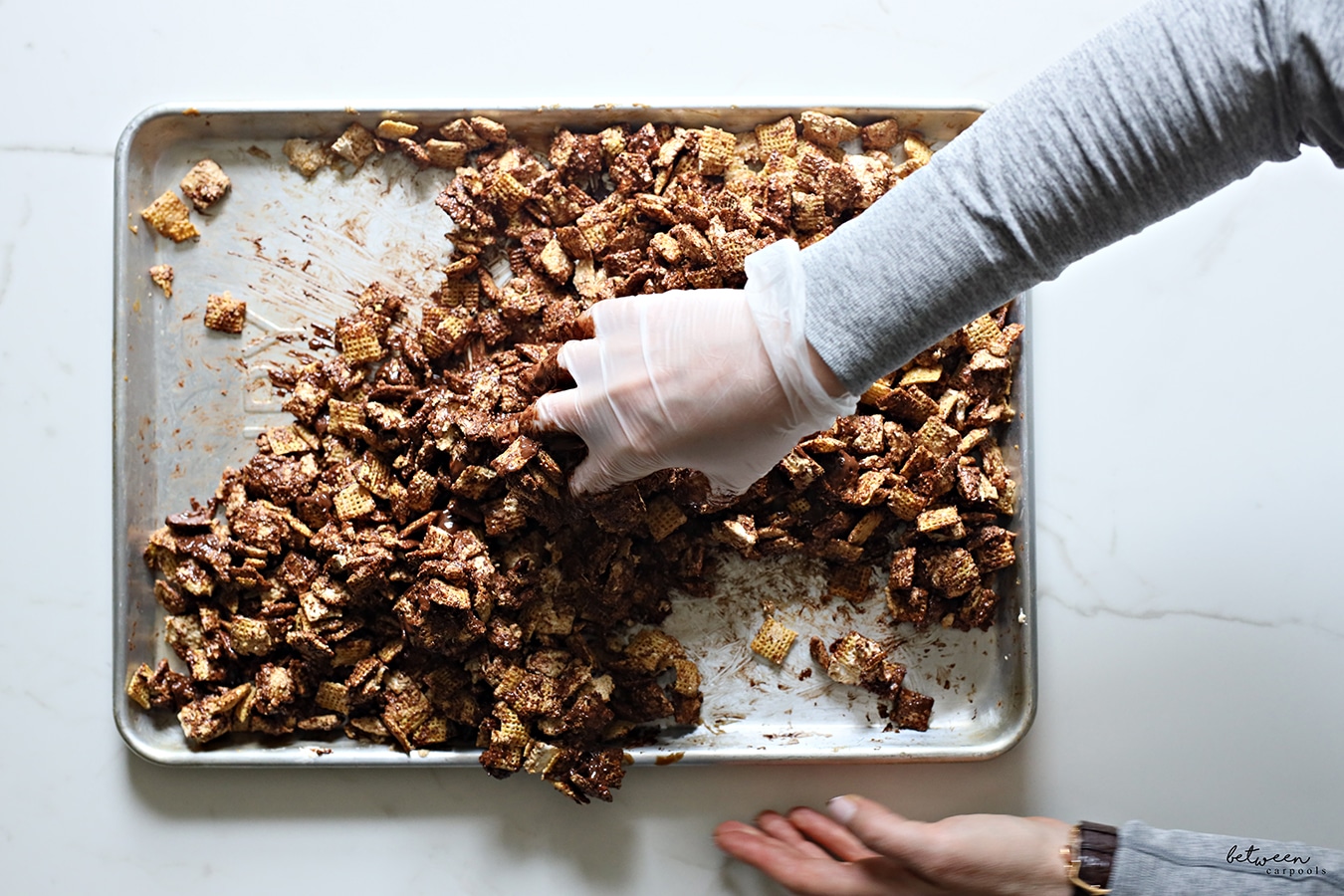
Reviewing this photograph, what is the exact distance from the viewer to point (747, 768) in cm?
143

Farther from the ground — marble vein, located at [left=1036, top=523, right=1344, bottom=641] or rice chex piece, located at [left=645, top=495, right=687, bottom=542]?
rice chex piece, located at [left=645, top=495, right=687, bottom=542]

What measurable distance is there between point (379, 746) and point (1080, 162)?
1.18 metres

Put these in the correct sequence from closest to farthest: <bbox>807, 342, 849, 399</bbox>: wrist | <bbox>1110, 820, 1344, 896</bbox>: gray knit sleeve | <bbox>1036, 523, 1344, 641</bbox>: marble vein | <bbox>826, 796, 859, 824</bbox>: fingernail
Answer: <bbox>807, 342, 849, 399</bbox>: wrist
<bbox>1110, 820, 1344, 896</bbox>: gray knit sleeve
<bbox>826, 796, 859, 824</bbox>: fingernail
<bbox>1036, 523, 1344, 641</bbox>: marble vein

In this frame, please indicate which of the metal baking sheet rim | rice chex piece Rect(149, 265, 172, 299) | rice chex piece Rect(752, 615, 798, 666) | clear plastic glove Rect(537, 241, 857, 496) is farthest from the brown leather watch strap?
rice chex piece Rect(149, 265, 172, 299)

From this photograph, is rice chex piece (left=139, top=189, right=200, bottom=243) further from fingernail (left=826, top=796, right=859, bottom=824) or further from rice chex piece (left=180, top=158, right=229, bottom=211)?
fingernail (left=826, top=796, right=859, bottom=824)

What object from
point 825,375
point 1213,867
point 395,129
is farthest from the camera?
point 395,129

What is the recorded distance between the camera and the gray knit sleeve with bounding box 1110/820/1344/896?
1.24m

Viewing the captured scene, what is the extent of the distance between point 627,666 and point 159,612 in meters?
0.70

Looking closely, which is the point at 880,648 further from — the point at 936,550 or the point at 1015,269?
the point at 1015,269

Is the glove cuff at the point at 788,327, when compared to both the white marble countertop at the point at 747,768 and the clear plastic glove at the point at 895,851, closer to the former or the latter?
the white marble countertop at the point at 747,768

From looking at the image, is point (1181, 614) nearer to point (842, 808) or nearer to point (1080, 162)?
point (842, 808)

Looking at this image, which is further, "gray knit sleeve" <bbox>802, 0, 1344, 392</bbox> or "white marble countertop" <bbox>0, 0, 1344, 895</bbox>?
"white marble countertop" <bbox>0, 0, 1344, 895</bbox>

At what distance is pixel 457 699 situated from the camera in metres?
1.35

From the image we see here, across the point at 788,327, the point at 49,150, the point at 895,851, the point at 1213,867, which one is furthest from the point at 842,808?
the point at 49,150
